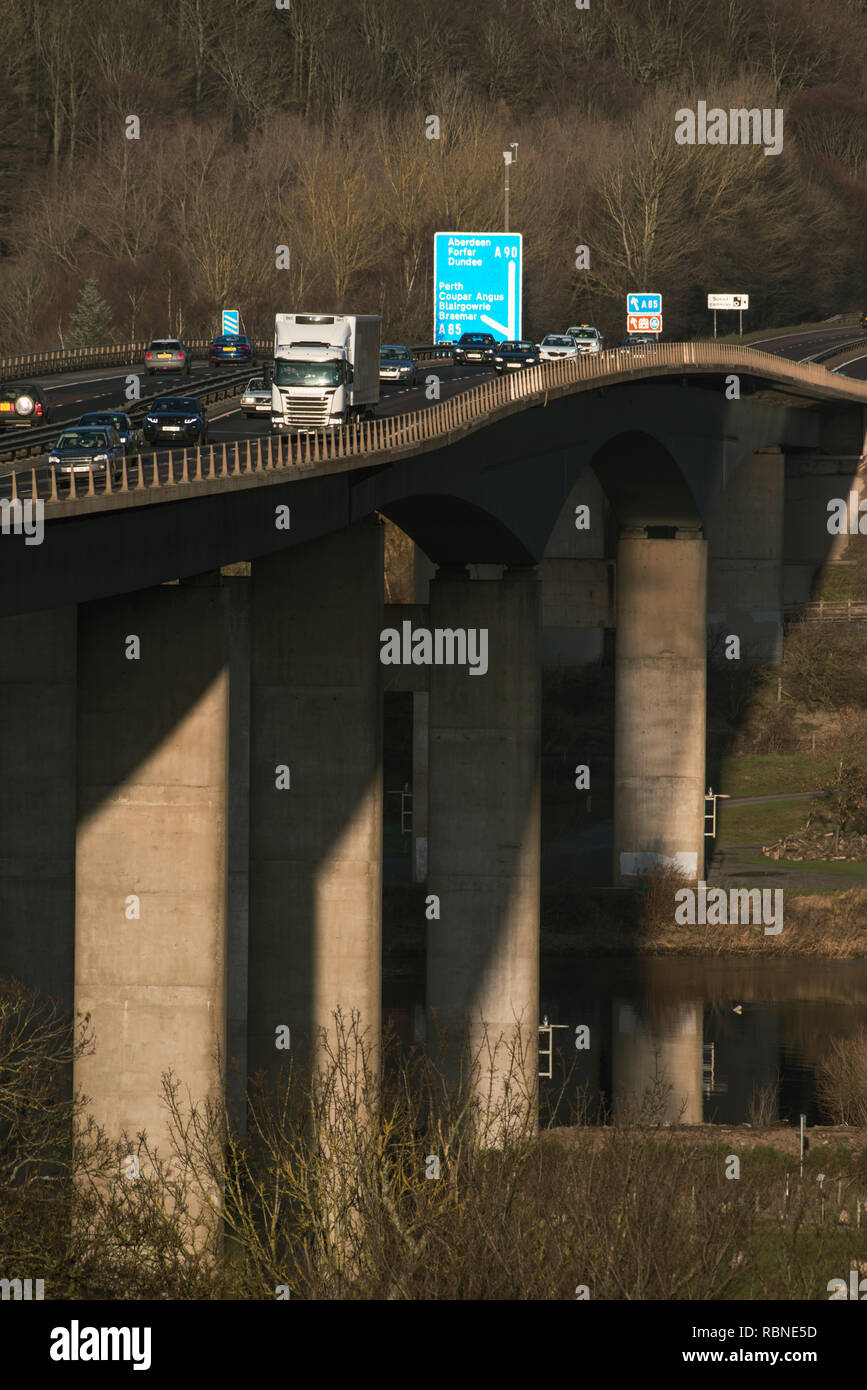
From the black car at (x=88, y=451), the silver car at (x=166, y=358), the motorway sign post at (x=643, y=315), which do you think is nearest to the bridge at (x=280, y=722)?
the black car at (x=88, y=451)

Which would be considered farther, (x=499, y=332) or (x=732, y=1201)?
(x=499, y=332)

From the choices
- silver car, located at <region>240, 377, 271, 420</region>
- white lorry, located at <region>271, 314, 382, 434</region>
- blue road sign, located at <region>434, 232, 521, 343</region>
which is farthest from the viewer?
blue road sign, located at <region>434, 232, 521, 343</region>

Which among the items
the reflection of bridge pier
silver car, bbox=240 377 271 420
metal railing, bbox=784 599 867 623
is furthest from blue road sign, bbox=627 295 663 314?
silver car, bbox=240 377 271 420

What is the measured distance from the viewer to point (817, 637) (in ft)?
318

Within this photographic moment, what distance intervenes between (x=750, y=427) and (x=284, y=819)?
44.8 m

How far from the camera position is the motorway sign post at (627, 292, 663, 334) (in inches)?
4193

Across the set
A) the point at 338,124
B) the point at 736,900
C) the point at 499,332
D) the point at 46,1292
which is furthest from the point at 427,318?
A: the point at 46,1292

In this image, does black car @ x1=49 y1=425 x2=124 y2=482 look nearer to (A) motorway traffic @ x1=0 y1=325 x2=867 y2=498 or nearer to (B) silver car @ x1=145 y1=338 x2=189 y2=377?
(A) motorway traffic @ x1=0 y1=325 x2=867 y2=498

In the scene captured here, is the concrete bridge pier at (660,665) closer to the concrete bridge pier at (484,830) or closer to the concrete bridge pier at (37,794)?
the concrete bridge pier at (484,830)

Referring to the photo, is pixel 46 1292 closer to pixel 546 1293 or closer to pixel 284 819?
pixel 546 1293

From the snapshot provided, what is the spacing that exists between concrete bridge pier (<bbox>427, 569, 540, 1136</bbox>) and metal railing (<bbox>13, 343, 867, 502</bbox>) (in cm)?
598

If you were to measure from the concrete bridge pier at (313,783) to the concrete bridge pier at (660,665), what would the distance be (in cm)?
3052

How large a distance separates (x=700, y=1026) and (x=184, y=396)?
21.4m

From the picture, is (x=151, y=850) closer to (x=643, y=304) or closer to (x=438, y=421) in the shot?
(x=438, y=421)
